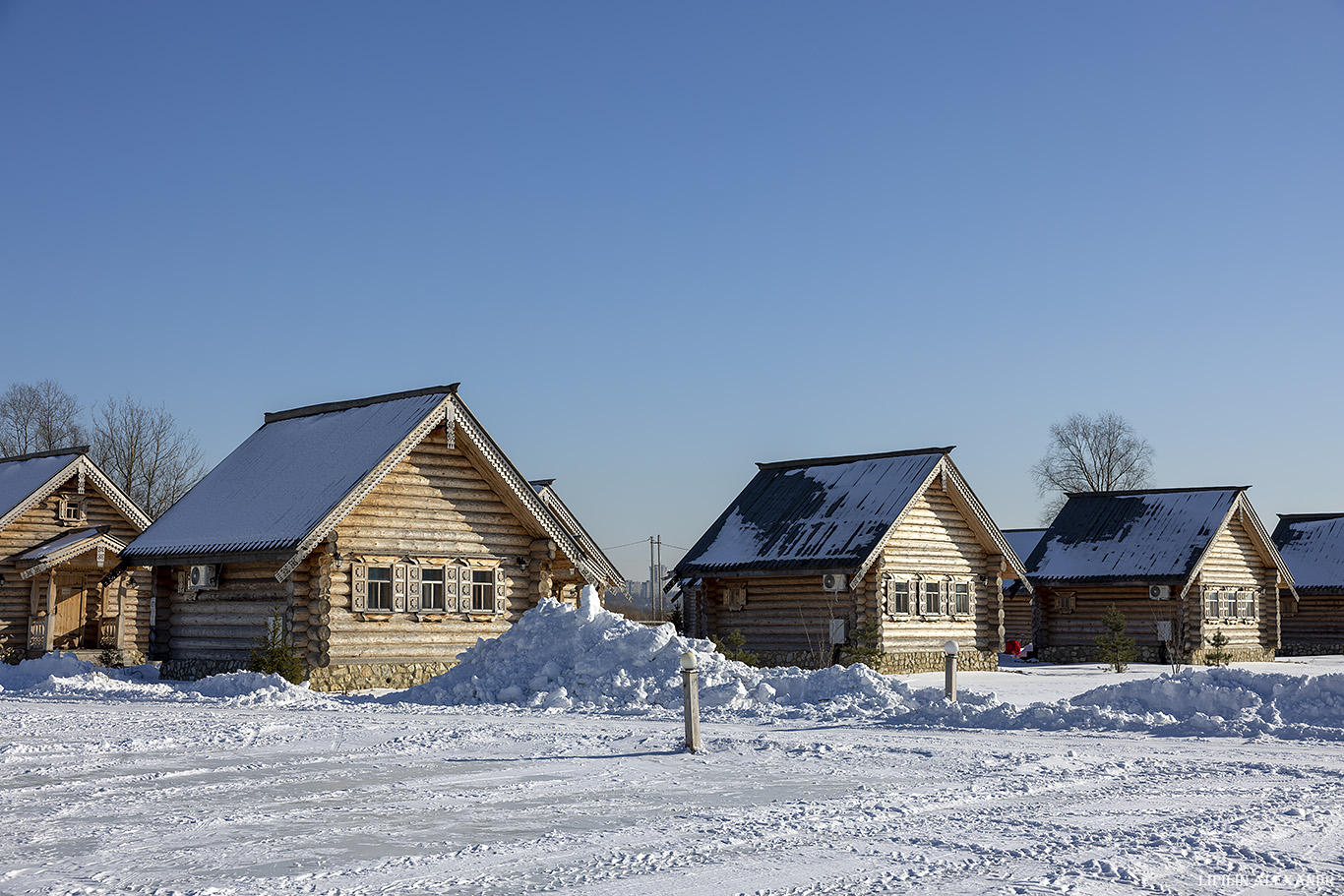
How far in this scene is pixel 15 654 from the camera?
35688 mm

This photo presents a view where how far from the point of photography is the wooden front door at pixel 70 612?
1471 inches

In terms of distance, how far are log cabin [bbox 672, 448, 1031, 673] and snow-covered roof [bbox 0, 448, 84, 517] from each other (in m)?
18.1

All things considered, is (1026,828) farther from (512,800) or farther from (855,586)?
(855,586)

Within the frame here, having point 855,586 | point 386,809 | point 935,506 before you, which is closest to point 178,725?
point 386,809

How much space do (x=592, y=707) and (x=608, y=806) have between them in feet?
34.6

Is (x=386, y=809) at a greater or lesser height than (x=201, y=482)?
lesser

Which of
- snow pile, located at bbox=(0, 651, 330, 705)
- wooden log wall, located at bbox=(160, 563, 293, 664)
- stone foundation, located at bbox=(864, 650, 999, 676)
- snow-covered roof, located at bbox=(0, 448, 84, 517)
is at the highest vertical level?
snow-covered roof, located at bbox=(0, 448, 84, 517)

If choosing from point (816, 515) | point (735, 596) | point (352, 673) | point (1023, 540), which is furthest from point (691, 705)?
point (1023, 540)

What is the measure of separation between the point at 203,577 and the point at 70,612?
42.3 feet

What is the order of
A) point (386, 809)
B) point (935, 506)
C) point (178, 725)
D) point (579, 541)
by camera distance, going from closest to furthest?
point (386, 809)
point (178, 725)
point (579, 541)
point (935, 506)

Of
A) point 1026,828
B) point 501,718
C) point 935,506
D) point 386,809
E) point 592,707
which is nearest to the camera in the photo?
point 1026,828

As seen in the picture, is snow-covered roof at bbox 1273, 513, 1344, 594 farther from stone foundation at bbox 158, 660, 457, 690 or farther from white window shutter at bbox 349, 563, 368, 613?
white window shutter at bbox 349, 563, 368, 613

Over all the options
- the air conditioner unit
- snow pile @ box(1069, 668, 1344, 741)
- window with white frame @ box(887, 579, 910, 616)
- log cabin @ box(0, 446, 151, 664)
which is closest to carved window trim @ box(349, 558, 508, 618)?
the air conditioner unit

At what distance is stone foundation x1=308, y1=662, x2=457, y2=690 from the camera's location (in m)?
25.5
